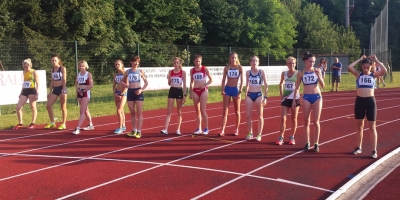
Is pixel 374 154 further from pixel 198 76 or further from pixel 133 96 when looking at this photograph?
pixel 133 96

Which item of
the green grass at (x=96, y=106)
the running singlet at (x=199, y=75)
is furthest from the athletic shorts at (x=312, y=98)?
the green grass at (x=96, y=106)

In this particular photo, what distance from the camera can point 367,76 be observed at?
757cm

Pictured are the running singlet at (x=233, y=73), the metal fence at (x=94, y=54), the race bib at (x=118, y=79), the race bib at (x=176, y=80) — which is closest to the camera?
the running singlet at (x=233, y=73)

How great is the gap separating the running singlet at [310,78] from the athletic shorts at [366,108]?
0.86 m

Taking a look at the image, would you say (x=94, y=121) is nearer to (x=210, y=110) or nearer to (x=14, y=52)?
Result: (x=210, y=110)

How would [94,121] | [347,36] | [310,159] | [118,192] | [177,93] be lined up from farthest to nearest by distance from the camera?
[347,36], [94,121], [177,93], [310,159], [118,192]

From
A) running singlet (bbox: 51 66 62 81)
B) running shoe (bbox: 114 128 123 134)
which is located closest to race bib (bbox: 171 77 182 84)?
running shoe (bbox: 114 128 123 134)

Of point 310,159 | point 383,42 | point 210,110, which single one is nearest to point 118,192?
point 310,159

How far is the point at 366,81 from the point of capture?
753cm

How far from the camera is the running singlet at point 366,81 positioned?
24.6 feet

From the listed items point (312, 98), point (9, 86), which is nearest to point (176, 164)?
point (312, 98)

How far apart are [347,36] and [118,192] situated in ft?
174

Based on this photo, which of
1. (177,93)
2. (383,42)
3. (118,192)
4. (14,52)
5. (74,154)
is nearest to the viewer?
(118,192)

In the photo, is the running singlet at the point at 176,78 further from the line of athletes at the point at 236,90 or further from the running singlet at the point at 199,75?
the running singlet at the point at 199,75
